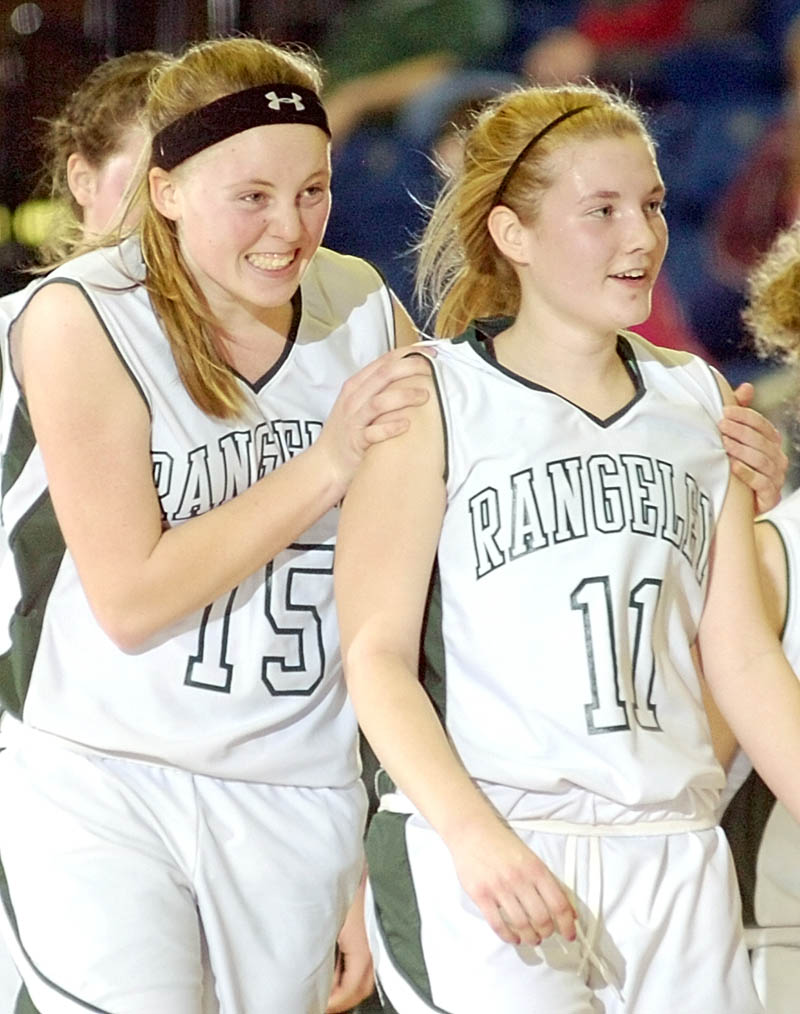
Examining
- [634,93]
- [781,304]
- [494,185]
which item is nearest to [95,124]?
[494,185]

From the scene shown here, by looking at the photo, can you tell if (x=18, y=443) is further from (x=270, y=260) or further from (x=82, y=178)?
(x=82, y=178)

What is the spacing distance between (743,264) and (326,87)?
1193 millimetres

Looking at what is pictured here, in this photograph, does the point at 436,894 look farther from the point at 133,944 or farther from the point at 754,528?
the point at 754,528

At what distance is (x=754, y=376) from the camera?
447 cm

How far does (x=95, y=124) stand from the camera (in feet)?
8.09

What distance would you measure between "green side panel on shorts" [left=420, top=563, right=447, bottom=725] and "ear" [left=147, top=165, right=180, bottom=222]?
55 centimetres

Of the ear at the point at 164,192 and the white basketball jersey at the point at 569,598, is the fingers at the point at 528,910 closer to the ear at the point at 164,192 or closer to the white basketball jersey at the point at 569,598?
the white basketball jersey at the point at 569,598

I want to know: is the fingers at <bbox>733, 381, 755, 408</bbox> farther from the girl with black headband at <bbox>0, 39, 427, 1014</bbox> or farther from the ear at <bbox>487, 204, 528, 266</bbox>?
the girl with black headband at <bbox>0, 39, 427, 1014</bbox>

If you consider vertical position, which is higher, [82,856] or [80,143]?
[80,143]

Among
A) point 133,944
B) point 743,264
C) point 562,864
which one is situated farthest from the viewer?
point 743,264

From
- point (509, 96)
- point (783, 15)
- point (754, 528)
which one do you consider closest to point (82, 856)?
point (754, 528)

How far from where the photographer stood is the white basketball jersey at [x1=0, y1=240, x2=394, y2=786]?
1.92 meters

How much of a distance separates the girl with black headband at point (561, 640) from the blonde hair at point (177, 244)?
0.25m

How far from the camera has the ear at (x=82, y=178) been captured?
2.46 metres
